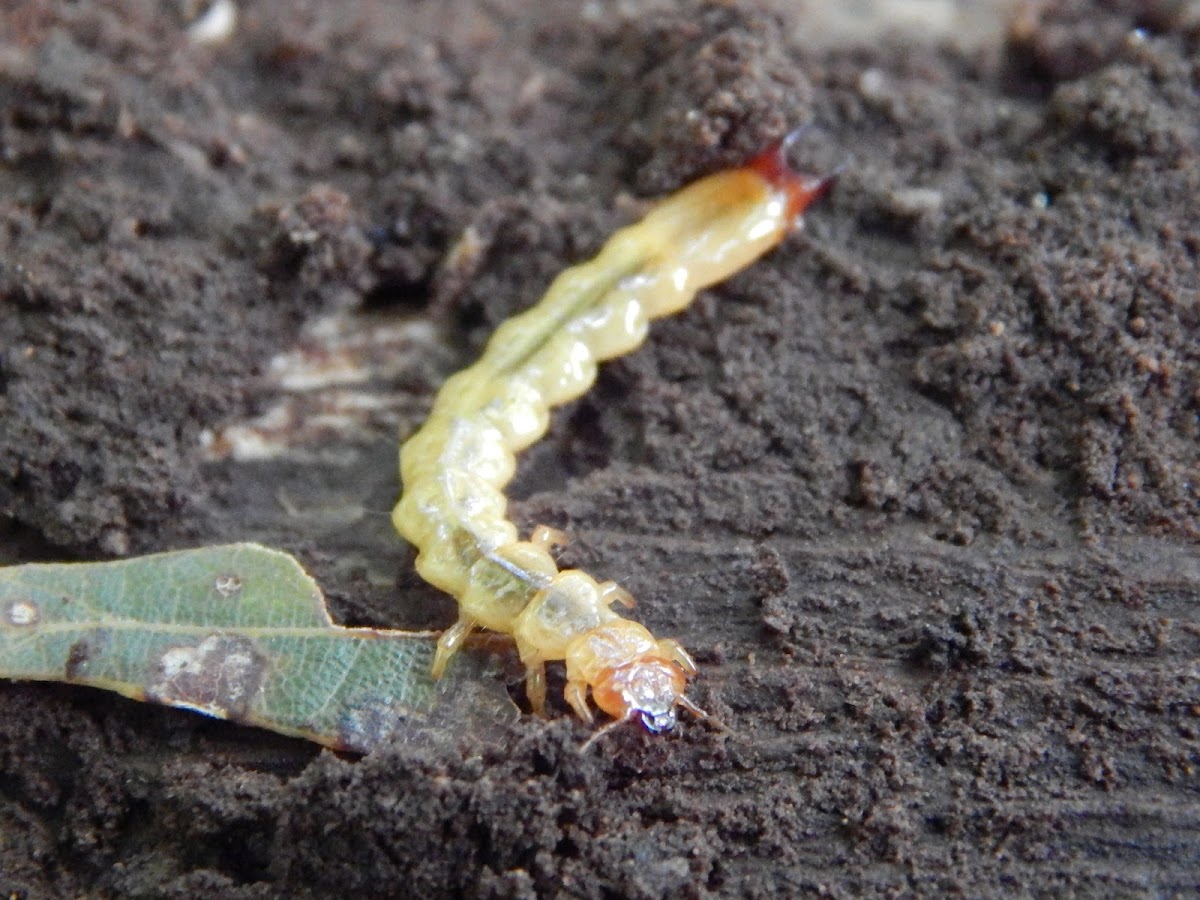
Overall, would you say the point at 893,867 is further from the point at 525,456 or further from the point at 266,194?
the point at 266,194

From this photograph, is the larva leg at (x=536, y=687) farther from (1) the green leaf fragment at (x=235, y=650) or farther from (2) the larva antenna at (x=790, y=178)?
(2) the larva antenna at (x=790, y=178)

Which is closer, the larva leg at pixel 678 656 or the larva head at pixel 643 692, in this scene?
the larva head at pixel 643 692

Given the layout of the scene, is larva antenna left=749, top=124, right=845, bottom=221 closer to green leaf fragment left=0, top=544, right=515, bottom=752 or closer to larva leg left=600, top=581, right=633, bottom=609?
larva leg left=600, top=581, right=633, bottom=609

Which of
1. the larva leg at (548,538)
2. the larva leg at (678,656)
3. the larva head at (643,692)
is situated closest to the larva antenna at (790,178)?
the larva leg at (548,538)

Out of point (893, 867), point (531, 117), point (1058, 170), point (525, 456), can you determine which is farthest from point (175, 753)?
point (1058, 170)

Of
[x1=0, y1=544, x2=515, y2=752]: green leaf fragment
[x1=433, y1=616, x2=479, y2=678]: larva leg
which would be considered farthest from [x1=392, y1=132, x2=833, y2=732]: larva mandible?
[x1=0, y1=544, x2=515, y2=752]: green leaf fragment

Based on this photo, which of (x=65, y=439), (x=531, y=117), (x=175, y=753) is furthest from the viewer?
(x=531, y=117)
